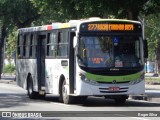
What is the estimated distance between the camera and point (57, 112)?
18641 mm

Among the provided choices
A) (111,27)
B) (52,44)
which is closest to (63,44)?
(52,44)

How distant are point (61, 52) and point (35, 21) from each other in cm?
2715

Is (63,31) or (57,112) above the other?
(63,31)

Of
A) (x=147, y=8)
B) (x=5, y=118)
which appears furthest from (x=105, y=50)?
(x=147, y=8)

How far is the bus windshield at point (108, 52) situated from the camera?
21203 millimetres

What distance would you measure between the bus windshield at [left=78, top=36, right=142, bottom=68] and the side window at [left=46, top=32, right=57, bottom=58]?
110 inches

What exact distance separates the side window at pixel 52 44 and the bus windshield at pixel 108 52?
9.14 feet

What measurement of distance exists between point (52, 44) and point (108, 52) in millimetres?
3565

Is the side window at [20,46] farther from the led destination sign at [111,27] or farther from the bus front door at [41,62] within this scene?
the led destination sign at [111,27]

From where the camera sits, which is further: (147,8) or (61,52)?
(147,8)

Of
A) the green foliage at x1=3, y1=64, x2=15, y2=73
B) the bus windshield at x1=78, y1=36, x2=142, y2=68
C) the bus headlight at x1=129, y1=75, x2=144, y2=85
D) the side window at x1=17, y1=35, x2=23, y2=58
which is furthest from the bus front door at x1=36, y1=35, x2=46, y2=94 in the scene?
the green foliage at x1=3, y1=64, x2=15, y2=73

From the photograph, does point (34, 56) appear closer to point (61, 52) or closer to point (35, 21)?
point (61, 52)

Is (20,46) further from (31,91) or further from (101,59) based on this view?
(101,59)

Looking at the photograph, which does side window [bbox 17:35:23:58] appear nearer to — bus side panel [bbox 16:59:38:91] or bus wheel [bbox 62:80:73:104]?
bus side panel [bbox 16:59:38:91]
